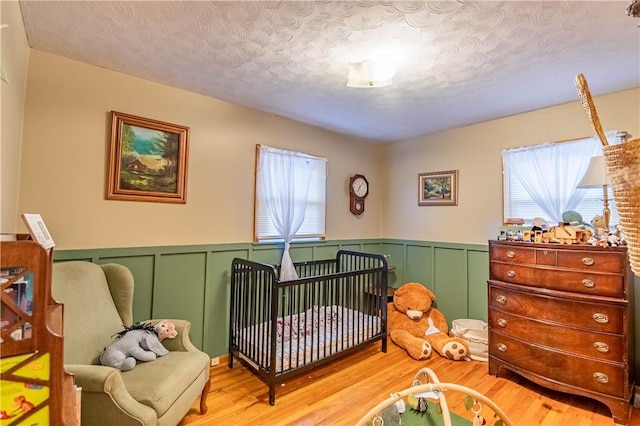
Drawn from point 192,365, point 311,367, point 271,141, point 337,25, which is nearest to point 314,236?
point 271,141

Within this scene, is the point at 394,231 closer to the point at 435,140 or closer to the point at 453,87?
the point at 435,140

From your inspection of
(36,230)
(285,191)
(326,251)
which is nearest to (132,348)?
(36,230)

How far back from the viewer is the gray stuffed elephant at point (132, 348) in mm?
1683

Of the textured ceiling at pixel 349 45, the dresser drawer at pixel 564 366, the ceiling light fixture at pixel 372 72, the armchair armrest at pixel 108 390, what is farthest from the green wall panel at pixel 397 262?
the armchair armrest at pixel 108 390

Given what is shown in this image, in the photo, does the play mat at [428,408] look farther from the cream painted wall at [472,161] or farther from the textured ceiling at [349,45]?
the cream painted wall at [472,161]

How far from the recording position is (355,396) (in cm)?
224

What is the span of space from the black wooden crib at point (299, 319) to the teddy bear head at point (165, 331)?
24.2 inches

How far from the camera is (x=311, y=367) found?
2.37 meters

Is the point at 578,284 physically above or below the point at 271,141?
below

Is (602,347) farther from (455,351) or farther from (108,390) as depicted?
(108,390)

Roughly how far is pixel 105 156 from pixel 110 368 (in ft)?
4.90

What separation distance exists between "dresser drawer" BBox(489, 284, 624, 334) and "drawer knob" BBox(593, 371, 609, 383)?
0.94 feet

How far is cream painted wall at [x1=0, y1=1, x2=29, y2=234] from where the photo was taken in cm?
138

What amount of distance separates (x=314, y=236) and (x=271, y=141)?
115cm
